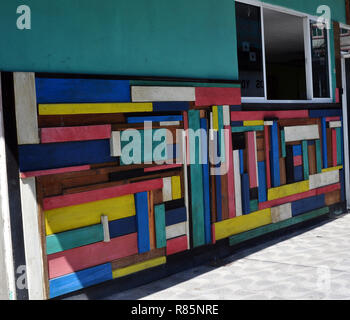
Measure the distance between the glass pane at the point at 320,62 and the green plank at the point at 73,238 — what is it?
417 centimetres

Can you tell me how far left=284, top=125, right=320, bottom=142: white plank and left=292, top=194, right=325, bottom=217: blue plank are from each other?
79cm

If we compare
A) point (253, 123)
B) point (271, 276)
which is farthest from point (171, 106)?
point (271, 276)

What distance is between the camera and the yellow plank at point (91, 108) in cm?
356

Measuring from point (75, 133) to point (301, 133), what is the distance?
11.5 feet

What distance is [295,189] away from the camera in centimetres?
617

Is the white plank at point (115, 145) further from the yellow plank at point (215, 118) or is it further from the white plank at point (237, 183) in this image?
the white plank at point (237, 183)

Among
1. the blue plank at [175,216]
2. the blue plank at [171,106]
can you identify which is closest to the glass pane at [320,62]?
the blue plank at [171,106]

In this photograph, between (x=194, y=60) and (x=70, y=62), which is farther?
(x=194, y=60)

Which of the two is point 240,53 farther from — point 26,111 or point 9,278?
point 9,278

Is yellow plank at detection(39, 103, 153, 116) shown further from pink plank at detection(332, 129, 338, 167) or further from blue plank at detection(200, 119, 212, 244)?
pink plank at detection(332, 129, 338, 167)

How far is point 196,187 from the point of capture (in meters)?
4.78
